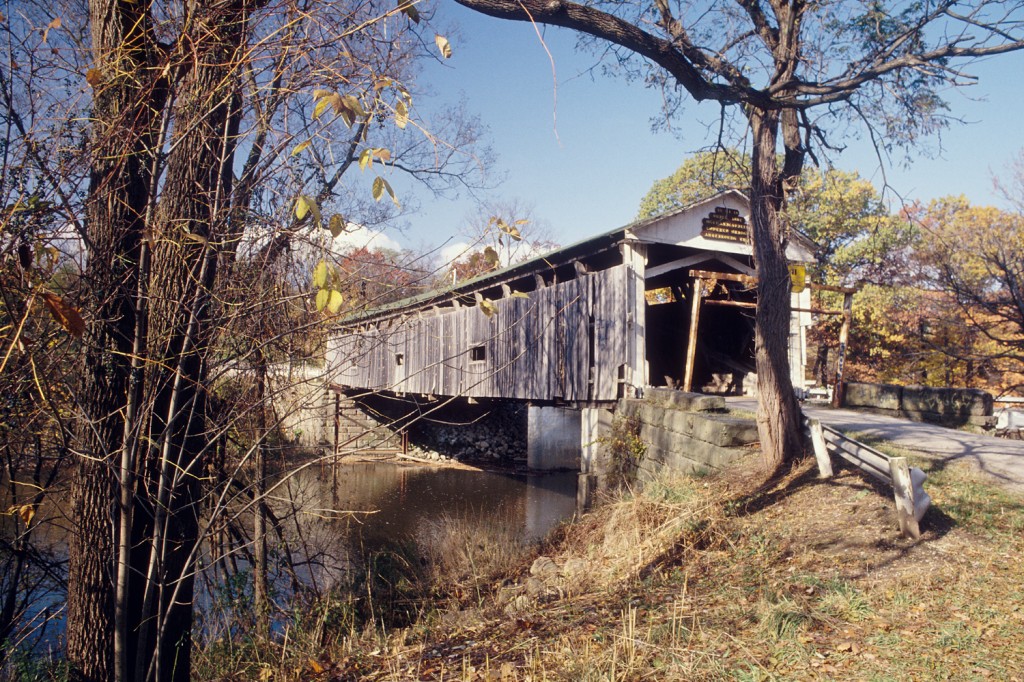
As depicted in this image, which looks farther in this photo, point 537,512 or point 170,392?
point 537,512

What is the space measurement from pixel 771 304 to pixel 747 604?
307 cm

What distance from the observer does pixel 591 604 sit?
4465mm

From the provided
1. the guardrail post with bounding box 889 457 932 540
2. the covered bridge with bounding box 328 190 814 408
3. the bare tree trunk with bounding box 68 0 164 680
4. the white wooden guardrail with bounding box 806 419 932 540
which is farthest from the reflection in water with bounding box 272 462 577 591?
the guardrail post with bounding box 889 457 932 540

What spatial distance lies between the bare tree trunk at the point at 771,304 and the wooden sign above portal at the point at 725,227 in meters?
4.02

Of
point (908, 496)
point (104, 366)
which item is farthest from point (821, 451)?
point (104, 366)

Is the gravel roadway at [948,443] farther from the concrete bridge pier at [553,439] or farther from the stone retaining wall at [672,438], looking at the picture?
the concrete bridge pier at [553,439]

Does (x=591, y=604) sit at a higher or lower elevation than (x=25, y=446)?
lower

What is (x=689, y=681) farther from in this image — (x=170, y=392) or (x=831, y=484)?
(x=831, y=484)

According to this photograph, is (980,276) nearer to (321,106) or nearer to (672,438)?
(672,438)

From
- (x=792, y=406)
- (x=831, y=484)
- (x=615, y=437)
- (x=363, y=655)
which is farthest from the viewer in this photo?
(x=615, y=437)

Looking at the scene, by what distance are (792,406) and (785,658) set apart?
3.52 m

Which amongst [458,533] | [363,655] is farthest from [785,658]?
[458,533]

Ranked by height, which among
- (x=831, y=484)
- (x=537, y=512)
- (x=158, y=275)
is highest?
(x=158, y=275)

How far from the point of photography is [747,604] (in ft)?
12.9
